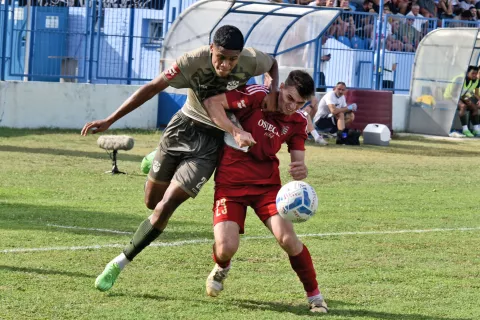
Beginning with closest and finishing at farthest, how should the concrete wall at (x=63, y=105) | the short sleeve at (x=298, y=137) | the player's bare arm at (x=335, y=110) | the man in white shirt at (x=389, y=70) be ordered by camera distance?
1. the short sleeve at (x=298, y=137)
2. the concrete wall at (x=63, y=105)
3. the player's bare arm at (x=335, y=110)
4. the man in white shirt at (x=389, y=70)

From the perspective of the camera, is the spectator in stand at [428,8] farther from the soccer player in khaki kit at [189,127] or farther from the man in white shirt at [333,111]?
the soccer player in khaki kit at [189,127]

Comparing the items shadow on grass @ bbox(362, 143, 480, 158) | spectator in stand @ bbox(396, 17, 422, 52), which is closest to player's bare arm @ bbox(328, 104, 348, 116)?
shadow on grass @ bbox(362, 143, 480, 158)

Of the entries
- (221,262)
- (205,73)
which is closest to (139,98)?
(205,73)

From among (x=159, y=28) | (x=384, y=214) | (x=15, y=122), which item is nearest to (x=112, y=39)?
(x=159, y=28)

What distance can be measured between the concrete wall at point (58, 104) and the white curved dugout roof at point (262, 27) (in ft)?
5.14

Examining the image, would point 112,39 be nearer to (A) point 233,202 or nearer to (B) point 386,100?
(B) point 386,100

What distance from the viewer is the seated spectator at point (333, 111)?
23.6 meters

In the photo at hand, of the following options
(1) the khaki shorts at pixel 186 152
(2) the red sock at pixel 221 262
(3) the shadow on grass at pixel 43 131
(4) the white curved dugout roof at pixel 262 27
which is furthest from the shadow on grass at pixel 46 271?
(4) the white curved dugout roof at pixel 262 27

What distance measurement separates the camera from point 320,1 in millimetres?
28656

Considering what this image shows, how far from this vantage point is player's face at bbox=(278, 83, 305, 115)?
688 centimetres

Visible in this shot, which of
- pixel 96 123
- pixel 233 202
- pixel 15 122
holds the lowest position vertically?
pixel 15 122

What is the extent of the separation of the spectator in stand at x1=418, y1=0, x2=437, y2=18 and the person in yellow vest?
5447 millimetres

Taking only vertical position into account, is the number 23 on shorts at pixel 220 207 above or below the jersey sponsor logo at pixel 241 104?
below

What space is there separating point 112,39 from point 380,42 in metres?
8.30
